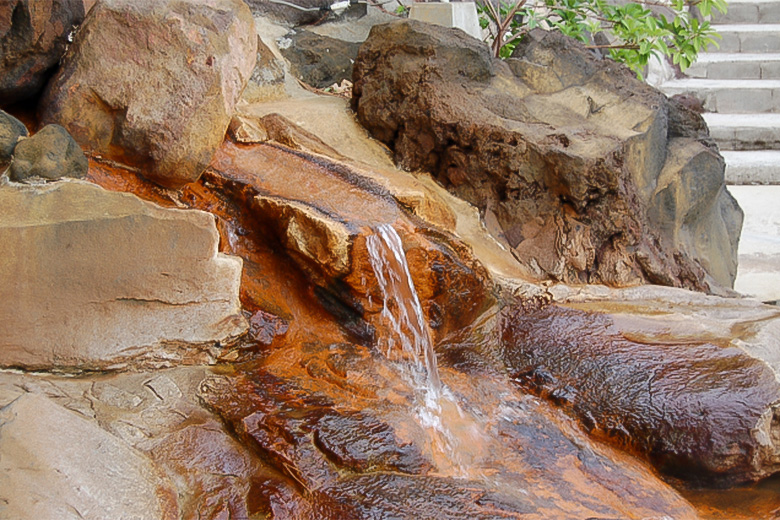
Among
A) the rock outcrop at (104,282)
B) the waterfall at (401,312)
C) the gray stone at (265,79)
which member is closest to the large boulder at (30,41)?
the rock outcrop at (104,282)

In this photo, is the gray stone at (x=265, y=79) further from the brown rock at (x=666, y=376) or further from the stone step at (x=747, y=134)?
the stone step at (x=747, y=134)

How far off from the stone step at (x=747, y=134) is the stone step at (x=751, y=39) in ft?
6.87

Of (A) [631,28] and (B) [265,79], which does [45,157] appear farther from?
(A) [631,28]

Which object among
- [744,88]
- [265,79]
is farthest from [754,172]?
[265,79]

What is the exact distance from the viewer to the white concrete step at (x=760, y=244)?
6000mm

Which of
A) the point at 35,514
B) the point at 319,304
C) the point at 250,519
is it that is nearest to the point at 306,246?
the point at 319,304

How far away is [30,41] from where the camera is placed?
134 inches

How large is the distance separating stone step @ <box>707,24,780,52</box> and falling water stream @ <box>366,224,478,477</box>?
9221 millimetres

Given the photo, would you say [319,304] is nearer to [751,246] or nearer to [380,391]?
[380,391]

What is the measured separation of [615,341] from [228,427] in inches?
71.9

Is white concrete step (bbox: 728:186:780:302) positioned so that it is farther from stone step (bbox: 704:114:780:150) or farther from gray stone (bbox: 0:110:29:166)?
gray stone (bbox: 0:110:29:166)

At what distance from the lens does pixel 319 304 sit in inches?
138

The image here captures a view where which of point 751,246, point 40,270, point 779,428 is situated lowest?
point 751,246

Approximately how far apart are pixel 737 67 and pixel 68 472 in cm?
1042
